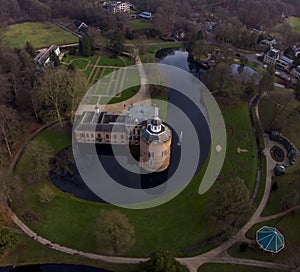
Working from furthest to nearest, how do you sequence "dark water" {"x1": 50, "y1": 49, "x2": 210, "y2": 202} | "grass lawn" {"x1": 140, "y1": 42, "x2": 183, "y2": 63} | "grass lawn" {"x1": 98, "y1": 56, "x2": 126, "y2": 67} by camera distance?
1. "grass lawn" {"x1": 140, "y1": 42, "x2": 183, "y2": 63}
2. "grass lawn" {"x1": 98, "y1": 56, "x2": 126, "y2": 67}
3. "dark water" {"x1": 50, "y1": 49, "x2": 210, "y2": 202}

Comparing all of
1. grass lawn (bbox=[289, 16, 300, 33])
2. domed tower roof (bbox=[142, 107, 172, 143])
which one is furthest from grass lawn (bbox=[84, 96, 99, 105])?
grass lawn (bbox=[289, 16, 300, 33])

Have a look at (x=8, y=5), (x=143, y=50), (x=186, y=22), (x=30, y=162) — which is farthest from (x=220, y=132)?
(x=8, y=5)

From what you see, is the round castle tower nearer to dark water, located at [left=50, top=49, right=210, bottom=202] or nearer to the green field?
dark water, located at [left=50, top=49, right=210, bottom=202]

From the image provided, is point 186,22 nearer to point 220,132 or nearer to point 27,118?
point 220,132

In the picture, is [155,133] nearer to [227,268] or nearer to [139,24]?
[227,268]

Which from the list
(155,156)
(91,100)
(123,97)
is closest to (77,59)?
(91,100)

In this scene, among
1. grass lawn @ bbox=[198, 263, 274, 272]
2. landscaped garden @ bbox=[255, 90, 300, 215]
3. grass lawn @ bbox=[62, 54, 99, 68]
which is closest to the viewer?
grass lawn @ bbox=[198, 263, 274, 272]
